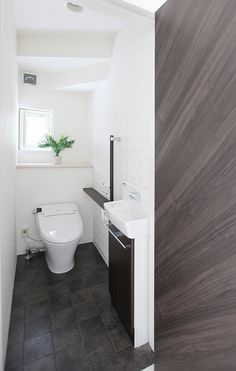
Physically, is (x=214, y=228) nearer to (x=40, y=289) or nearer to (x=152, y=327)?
(x=152, y=327)

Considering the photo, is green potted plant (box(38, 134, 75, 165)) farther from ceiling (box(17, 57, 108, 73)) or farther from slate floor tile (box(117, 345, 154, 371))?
slate floor tile (box(117, 345, 154, 371))

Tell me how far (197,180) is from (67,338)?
1461 millimetres

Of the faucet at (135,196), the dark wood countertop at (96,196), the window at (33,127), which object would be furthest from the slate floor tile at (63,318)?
the window at (33,127)

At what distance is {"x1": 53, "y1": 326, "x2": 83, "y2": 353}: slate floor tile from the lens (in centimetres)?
137

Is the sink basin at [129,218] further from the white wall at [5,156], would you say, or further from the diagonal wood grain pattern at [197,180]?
the white wall at [5,156]

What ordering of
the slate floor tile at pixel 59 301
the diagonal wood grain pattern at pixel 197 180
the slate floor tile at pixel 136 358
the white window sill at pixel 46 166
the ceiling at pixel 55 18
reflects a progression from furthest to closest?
the white window sill at pixel 46 166, the slate floor tile at pixel 59 301, the ceiling at pixel 55 18, the slate floor tile at pixel 136 358, the diagonal wood grain pattern at pixel 197 180

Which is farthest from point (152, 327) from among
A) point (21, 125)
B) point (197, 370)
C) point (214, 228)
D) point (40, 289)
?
point (21, 125)

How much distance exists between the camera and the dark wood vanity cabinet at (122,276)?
A: 1334 millimetres

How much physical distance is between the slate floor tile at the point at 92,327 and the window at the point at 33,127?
2154 millimetres

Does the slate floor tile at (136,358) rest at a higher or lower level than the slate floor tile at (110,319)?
lower

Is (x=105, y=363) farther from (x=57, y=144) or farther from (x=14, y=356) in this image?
(x=57, y=144)

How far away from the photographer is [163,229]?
3.53ft

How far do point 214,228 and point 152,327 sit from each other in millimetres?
1016

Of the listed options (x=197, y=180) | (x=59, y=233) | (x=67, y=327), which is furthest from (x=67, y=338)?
(x=197, y=180)
